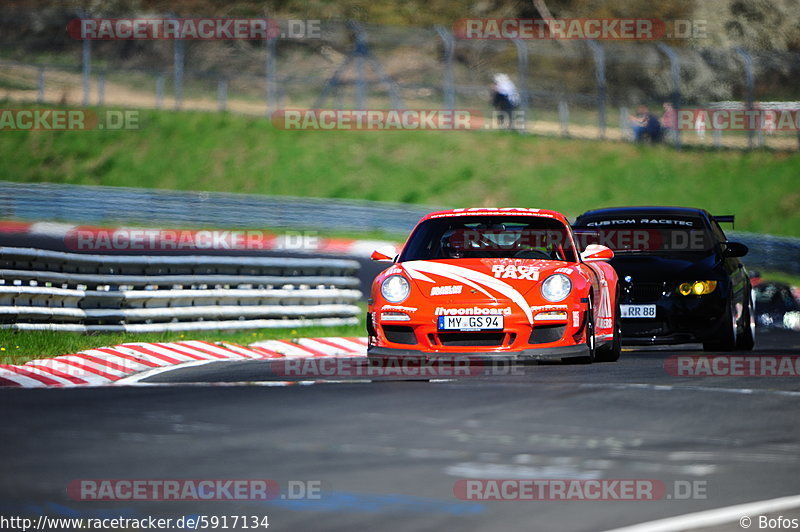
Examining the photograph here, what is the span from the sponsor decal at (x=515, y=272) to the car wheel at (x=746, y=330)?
342 cm

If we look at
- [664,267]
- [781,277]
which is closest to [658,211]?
[664,267]

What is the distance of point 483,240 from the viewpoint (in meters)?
12.0

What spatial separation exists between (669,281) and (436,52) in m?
37.7

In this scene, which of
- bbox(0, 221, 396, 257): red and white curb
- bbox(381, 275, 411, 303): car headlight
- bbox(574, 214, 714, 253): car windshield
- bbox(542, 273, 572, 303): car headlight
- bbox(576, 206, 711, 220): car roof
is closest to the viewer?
bbox(542, 273, 572, 303): car headlight

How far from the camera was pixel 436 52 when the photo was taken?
49.9 m

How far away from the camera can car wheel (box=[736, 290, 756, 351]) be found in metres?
13.5

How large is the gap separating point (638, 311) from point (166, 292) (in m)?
4.59

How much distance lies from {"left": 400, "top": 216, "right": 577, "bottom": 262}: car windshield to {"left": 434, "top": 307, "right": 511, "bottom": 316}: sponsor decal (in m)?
0.86

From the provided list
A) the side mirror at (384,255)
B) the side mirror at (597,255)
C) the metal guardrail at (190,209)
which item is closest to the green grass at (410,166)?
the metal guardrail at (190,209)

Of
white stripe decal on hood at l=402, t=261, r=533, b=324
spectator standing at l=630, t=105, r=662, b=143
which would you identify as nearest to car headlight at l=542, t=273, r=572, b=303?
white stripe decal on hood at l=402, t=261, r=533, b=324

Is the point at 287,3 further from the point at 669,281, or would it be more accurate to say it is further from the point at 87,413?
the point at 87,413

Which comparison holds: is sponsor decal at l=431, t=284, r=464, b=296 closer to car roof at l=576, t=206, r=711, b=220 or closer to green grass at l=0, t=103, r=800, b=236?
car roof at l=576, t=206, r=711, b=220

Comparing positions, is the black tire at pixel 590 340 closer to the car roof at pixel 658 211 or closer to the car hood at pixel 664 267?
the car hood at pixel 664 267

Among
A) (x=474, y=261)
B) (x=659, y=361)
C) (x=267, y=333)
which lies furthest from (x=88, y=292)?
(x=659, y=361)
